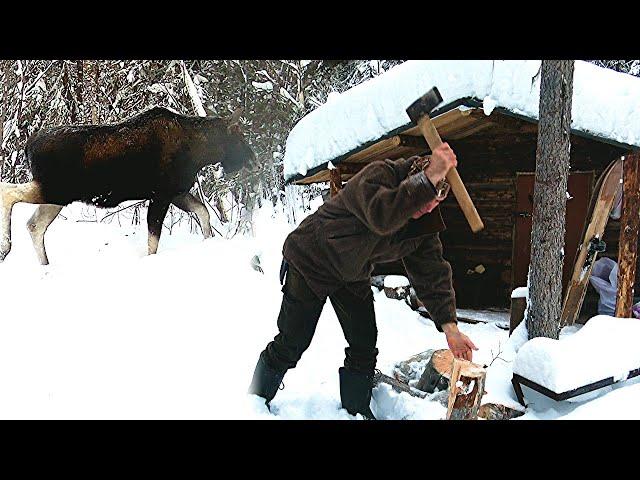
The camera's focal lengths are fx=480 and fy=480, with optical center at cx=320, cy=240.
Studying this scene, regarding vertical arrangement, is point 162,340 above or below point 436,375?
above

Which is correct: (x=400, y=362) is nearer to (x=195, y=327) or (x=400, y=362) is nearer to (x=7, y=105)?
(x=195, y=327)

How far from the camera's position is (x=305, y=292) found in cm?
224

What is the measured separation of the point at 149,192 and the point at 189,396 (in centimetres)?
210

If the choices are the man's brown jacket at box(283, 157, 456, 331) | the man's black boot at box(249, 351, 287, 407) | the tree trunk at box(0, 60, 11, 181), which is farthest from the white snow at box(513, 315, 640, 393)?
the tree trunk at box(0, 60, 11, 181)

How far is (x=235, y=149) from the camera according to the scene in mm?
4164

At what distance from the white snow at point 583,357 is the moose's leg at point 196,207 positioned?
301 centimetres

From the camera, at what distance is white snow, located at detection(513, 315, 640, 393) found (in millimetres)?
2510

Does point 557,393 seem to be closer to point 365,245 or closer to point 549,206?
point 365,245

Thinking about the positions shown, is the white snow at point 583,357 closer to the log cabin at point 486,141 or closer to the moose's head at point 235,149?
the log cabin at point 486,141

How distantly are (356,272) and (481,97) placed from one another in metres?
2.58

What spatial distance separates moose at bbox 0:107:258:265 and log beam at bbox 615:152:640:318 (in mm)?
3476

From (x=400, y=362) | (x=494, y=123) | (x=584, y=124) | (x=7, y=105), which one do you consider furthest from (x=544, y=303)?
(x=7, y=105)

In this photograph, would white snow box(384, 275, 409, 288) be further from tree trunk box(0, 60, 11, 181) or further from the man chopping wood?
tree trunk box(0, 60, 11, 181)

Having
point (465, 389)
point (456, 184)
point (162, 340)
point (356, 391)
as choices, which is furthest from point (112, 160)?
point (465, 389)
